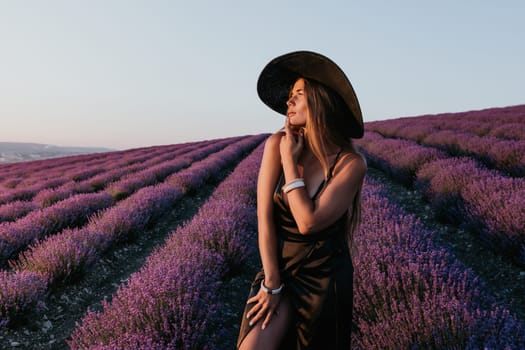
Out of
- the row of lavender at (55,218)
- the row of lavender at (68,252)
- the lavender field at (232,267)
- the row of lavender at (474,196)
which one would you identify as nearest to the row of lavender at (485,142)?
the lavender field at (232,267)

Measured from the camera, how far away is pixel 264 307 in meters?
1.21

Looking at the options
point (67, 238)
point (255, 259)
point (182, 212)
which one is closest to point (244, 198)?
point (255, 259)

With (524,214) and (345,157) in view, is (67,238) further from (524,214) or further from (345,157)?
(524,214)

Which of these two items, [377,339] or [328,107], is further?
[377,339]

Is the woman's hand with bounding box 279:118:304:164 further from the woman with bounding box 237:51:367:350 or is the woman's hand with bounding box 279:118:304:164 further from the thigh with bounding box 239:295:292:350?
the thigh with bounding box 239:295:292:350

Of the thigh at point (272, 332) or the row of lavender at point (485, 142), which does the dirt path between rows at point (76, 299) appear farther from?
the row of lavender at point (485, 142)

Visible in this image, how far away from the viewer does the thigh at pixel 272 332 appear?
1.19 metres

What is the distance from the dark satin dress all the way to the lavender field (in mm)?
751

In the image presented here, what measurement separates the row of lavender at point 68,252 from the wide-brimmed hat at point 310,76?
2.92 metres

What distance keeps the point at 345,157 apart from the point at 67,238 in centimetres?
399

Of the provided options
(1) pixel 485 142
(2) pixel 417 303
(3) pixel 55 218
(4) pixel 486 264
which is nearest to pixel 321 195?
(2) pixel 417 303

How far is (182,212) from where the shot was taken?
7.23 meters

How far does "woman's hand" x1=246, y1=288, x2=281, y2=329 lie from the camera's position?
121 centimetres

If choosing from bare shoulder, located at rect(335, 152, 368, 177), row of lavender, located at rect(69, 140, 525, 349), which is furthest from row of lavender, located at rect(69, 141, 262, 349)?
bare shoulder, located at rect(335, 152, 368, 177)
